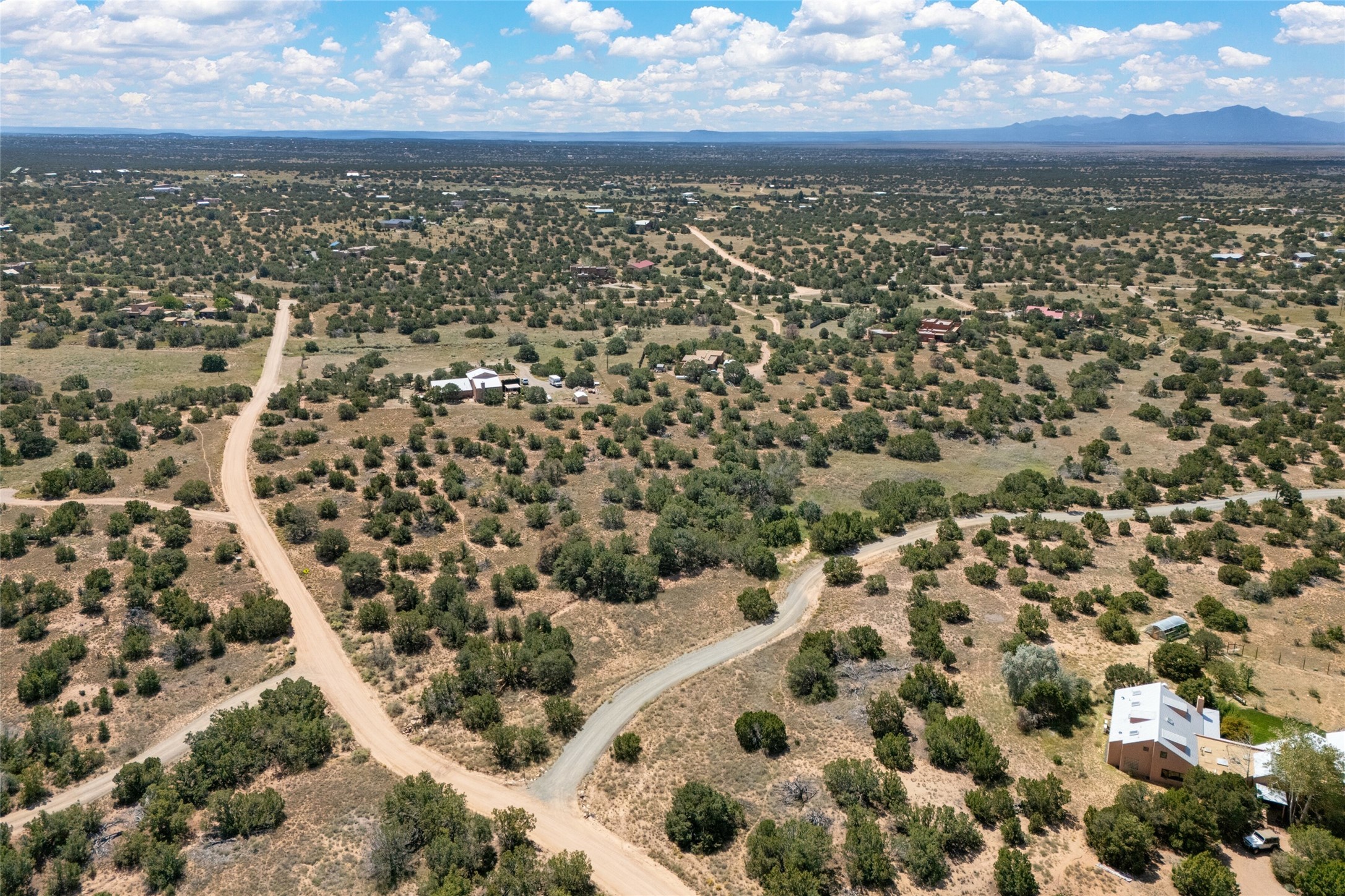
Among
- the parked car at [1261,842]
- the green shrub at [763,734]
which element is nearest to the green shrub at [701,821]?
the green shrub at [763,734]

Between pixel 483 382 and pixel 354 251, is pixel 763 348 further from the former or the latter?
pixel 354 251

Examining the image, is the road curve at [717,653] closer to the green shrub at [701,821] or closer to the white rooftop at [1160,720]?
the green shrub at [701,821]

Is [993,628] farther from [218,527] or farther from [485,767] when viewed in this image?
[218,527]

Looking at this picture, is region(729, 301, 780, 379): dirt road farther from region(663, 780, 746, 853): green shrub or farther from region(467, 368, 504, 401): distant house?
region(663, 780, 746, 853): green shrub

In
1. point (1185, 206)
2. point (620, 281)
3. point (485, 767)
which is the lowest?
point (485, 767)

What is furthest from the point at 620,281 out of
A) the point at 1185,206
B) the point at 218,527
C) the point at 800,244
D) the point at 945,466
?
the point at 1185,206

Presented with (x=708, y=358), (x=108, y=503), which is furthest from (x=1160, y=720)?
(x=108, y=503)

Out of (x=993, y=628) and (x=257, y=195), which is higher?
(x=257, y=195)
